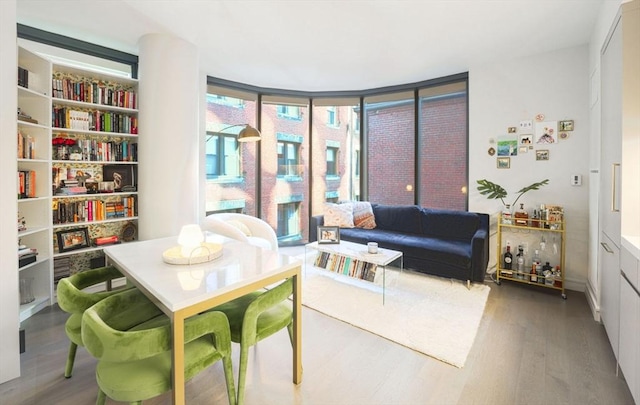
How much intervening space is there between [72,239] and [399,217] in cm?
405

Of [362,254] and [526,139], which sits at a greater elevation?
[526,139]

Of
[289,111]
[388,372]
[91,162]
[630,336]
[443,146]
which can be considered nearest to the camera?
[630,336]

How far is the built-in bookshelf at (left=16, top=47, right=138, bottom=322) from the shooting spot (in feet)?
9.01

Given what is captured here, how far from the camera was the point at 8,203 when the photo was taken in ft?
6.25

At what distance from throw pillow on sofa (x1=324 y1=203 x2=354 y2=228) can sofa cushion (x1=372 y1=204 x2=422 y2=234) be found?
484 millimetres

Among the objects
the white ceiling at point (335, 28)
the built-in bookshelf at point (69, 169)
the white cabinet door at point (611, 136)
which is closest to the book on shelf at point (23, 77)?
the built-in bookshelf at point (69, 169)

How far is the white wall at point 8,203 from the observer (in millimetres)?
1844

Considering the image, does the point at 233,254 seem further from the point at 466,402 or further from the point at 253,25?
the point at 253,25

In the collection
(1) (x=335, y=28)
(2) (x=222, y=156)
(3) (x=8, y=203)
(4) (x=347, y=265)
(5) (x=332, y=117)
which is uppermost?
(1) (x=335, y=28)

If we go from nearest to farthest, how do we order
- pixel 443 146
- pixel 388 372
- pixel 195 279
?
1. pixel 195 279
2. pixel 388 372
3. pixel 443 146

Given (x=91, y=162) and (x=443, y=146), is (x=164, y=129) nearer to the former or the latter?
(x=91, y=162)

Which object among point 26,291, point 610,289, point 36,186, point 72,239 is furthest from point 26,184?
point 610,289

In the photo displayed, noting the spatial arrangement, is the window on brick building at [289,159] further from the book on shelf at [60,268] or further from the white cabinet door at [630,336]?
the white cabinet door at [630,336]

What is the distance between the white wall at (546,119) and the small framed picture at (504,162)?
5cm
